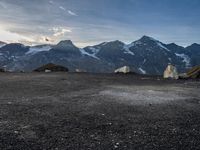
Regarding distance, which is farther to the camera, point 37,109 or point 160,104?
point 160,104

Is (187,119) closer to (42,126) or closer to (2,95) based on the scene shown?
(42,126)

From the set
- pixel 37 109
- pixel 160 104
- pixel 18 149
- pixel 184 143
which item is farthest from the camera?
pixel 160 104

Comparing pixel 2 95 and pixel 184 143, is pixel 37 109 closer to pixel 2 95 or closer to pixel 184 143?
pixel 2 95

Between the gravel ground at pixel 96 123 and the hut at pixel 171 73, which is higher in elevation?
the hut at pixel 171 73

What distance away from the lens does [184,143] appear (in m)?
11.8

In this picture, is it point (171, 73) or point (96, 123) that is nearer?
point (96, 123)

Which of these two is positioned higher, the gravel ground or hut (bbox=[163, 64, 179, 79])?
hut (bbox=[163, 64, 179, 79])

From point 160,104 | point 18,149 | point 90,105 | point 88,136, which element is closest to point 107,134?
point 88,136

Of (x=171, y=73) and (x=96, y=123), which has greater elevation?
(x=171, y=73)

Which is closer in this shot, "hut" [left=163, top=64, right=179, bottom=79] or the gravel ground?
the gravel ground

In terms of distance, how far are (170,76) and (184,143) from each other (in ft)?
118

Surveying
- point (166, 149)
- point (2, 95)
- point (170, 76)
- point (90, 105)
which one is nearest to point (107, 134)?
point (166, 149)

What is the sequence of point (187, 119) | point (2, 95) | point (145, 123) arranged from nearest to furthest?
point (145, 123) → point (187, 119) → point (2, 95)

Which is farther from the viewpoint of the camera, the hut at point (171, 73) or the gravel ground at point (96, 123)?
the hut at point (171, 73)
